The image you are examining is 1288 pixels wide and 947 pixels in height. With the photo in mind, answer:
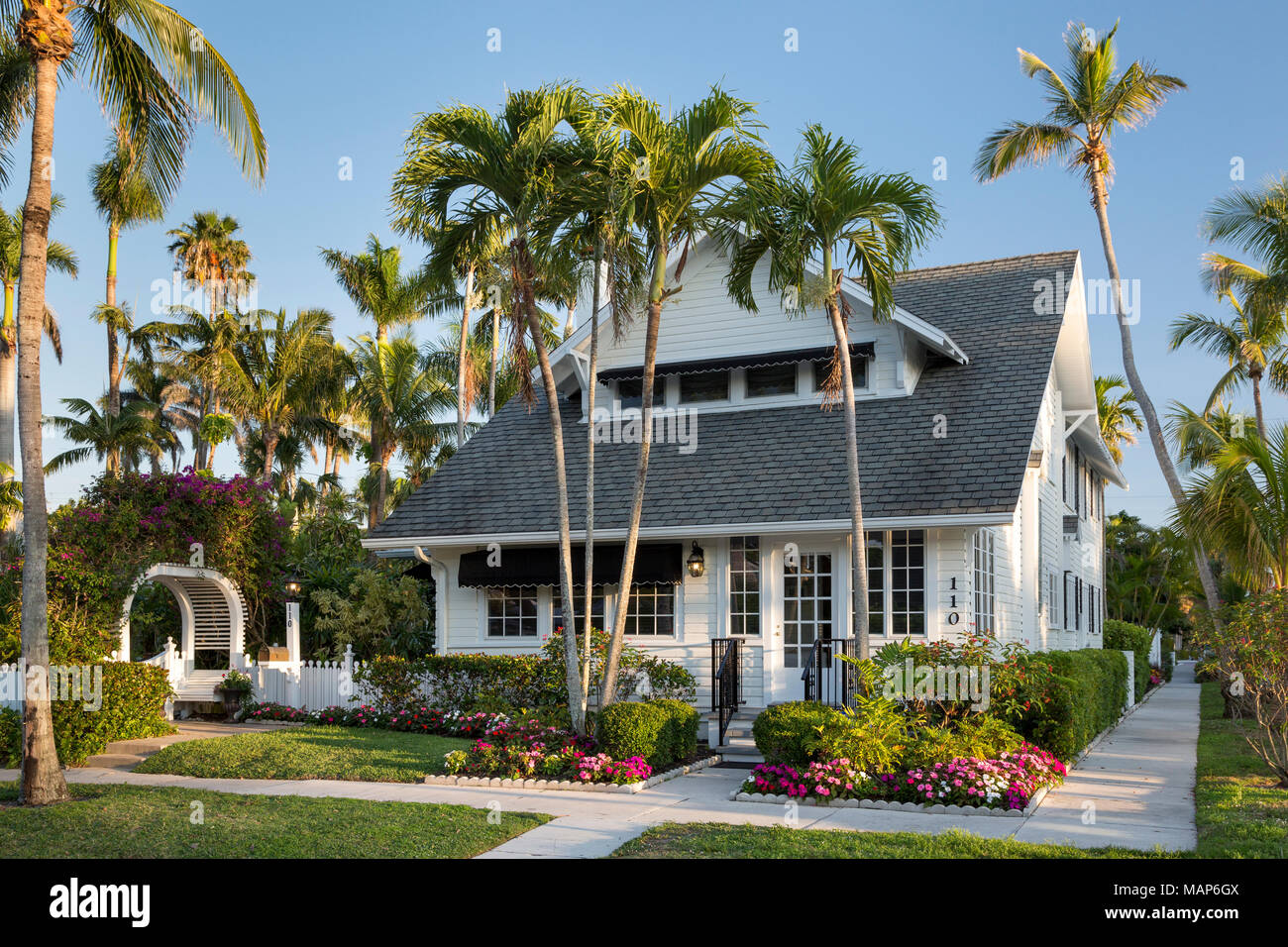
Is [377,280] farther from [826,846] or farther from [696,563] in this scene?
[826,846]

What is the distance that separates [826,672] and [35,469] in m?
8.72

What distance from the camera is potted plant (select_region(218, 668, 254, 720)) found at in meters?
16.0

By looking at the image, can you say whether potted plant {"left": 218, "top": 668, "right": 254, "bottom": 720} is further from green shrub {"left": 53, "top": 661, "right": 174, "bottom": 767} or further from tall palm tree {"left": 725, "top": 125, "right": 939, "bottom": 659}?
tall palm tree {"left": 725, "top": 125, "right": 939, "bottom": 659}

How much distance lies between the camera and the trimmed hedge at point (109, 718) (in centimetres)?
1173

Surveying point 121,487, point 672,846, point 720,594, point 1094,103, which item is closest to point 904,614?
point 720,594

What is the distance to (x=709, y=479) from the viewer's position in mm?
14562

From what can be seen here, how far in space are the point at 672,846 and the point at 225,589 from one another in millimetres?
11564

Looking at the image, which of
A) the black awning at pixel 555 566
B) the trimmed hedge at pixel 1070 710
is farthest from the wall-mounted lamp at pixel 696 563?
the trimmed hedge at pixel 1070 710

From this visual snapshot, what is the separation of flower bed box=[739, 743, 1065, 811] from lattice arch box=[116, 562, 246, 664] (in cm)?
1015

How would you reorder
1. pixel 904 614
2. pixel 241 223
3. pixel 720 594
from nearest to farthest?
pixel 904 614 → pixel 720 594 → pixel 241 223

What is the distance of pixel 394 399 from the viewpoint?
95.9 ft

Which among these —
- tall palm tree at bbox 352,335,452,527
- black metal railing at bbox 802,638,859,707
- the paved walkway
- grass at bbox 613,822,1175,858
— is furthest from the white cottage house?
tall palm tree at bbox 352,335,452,527

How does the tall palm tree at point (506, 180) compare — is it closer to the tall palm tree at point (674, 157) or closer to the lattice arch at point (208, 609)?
the tall palm tree at point (674, 157)
